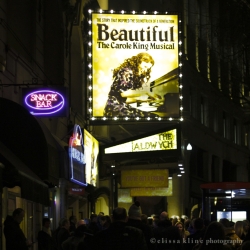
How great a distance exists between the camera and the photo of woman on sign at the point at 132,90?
1153 inches

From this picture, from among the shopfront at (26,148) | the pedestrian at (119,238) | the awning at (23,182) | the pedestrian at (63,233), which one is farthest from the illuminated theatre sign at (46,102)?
the pedestrian at (119,238)

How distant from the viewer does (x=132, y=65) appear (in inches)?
1158

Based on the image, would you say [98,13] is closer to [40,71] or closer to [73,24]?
[73,24]

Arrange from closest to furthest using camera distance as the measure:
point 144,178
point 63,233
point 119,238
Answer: point 119,238 < point 63,233 < point 144,178

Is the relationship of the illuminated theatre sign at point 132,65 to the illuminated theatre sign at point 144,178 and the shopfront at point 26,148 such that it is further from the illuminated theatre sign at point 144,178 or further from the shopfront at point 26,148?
the shopfront at point 26,148

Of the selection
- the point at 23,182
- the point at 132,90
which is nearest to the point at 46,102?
the point at 23,182

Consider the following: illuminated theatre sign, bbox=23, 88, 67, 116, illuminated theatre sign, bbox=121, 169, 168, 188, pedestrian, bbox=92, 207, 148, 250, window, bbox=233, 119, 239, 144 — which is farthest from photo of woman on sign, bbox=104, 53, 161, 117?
window, bbox=233, 119, 239, 144

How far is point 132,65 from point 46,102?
10451 millimetres

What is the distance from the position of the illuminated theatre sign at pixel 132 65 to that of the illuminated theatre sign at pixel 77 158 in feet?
9.64

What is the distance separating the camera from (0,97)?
1691 cm

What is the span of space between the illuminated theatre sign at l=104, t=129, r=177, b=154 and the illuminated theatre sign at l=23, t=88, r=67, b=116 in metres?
10.6

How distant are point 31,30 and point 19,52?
5.85 ft

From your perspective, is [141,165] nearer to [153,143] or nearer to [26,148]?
[153,143]

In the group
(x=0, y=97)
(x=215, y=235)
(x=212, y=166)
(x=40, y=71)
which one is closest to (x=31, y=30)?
(x=40, y=71)
